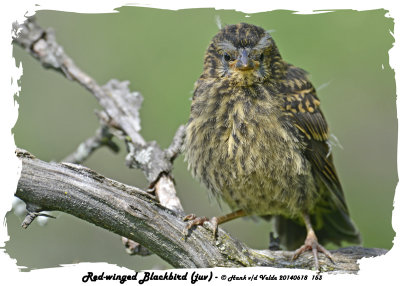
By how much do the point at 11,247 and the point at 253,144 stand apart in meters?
1.69

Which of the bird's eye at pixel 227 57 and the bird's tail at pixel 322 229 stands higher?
the bird's eye at pixel 227 57

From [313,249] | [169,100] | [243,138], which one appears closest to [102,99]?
[169,100]

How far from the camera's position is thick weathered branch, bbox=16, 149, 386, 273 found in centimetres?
271

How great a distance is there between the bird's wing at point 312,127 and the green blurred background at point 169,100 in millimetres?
421

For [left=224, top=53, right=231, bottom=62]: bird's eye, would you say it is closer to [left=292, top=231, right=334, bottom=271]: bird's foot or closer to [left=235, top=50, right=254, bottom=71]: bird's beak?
[left=235, top=50, right=254, bottom=71]: bird's beak

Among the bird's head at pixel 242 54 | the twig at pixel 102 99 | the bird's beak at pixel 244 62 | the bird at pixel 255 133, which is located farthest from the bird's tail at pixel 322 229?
the bird's beak at pixel 244 62

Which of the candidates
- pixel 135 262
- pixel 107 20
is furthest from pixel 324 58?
pixel 135 262

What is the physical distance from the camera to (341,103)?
15.9ft

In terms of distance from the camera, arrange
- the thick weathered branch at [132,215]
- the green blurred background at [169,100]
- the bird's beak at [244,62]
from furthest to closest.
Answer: the green blurred background at [169,100], the bird's beak at [244,62], the thick weathered branch at [132,215]

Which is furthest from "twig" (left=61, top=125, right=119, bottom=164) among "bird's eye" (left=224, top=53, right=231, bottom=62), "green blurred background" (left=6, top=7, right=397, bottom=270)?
"bird's eye" (left=224, top=53, right=231, bottom=62)

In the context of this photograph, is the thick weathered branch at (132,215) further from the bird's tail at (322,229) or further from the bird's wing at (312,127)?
the bird's tail at (322,229)

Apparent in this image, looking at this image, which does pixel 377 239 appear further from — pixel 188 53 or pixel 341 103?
pixel 188 53

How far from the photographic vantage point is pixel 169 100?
16.5 ft

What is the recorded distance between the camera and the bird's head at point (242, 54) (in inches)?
139
